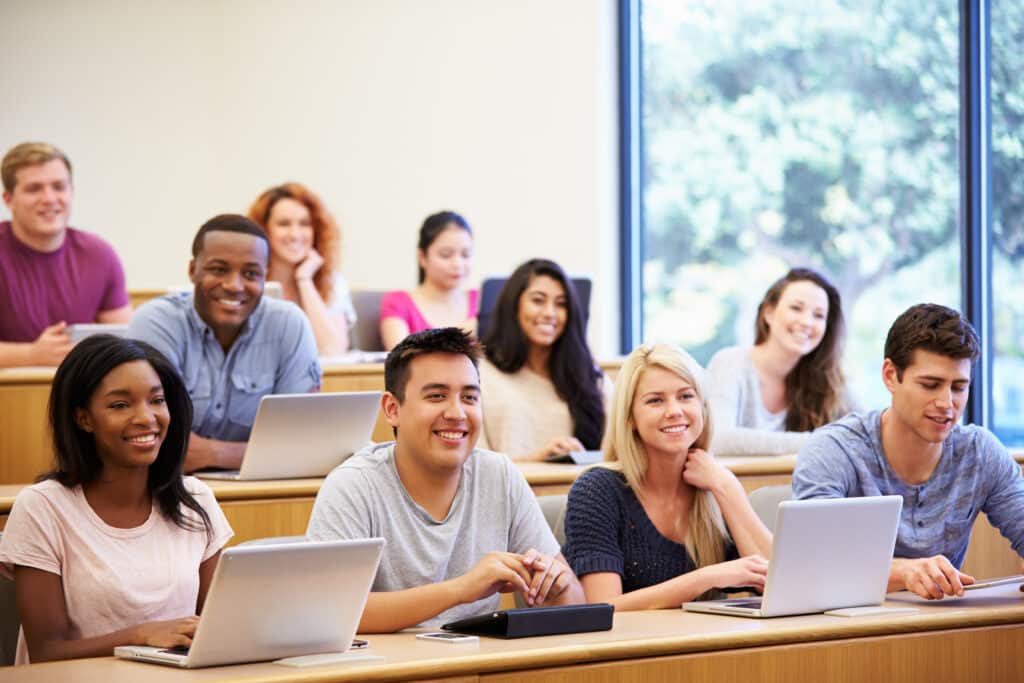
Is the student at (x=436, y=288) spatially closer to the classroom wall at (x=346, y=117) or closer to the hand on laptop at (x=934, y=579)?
the classroom wall at (x=346, y=117)

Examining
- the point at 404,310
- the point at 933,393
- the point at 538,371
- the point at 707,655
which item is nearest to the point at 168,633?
the point at 707,655

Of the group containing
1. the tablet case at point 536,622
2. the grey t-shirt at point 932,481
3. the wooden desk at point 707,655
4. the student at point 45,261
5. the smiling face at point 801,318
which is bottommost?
the wooden desk at point 707,655

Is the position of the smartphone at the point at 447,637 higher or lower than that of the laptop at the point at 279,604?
lower

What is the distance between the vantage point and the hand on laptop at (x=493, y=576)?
2.44m

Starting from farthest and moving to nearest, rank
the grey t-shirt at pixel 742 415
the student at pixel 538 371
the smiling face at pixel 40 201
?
the smiling face at pixel 40 201 < the student at pixel 538 371 < the grey t-shirt at pixel 742 415

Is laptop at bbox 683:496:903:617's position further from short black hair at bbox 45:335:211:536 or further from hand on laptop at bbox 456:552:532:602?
short black hair at bbox 45:335:211:536

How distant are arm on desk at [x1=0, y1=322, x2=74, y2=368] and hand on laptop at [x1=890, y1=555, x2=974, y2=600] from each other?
2.55m

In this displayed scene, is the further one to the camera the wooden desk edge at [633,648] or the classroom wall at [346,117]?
the classroom wall at [346,117]

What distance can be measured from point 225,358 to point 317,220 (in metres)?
1.66

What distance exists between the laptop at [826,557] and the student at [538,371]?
169 centimetres

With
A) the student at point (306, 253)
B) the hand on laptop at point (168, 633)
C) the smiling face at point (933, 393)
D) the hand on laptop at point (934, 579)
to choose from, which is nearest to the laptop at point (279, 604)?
the hand on laptop at point (168, 633)

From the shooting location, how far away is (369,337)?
220 inches

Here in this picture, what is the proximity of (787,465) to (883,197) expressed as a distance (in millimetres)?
1869

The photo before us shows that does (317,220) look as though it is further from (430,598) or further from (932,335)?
(430,598)
